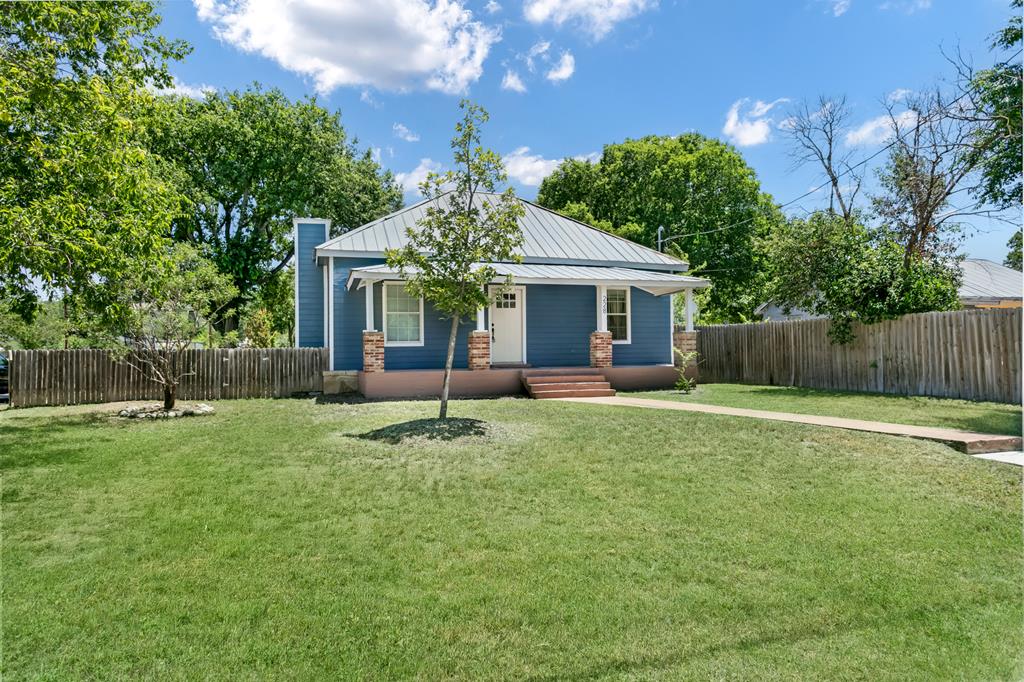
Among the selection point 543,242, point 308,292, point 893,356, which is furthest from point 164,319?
point 893,356

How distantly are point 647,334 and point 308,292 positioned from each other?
30.2 feet

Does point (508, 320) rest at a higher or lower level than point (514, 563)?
higher

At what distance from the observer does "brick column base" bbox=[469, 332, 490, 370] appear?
12822 millimetres

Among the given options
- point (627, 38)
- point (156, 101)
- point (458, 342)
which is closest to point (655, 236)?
point (627, 38)

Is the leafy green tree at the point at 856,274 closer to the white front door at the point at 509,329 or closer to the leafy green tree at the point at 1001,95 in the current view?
the leafy green tree at the point at 1001,95

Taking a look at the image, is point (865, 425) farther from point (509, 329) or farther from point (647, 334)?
point (509, 329)

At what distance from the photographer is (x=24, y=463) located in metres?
6.45

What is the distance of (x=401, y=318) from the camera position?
44.8 feet

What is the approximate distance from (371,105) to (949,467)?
16.8 metres

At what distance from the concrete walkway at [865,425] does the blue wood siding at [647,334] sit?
334 centimetres

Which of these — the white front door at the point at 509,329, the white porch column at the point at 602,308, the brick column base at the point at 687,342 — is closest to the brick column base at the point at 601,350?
the white porch column at the point at 602,308

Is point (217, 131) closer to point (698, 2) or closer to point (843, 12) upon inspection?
Answer: point (698, 2)

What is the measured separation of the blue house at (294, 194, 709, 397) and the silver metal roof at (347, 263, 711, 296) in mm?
29

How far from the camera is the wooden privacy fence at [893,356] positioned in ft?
34.5
